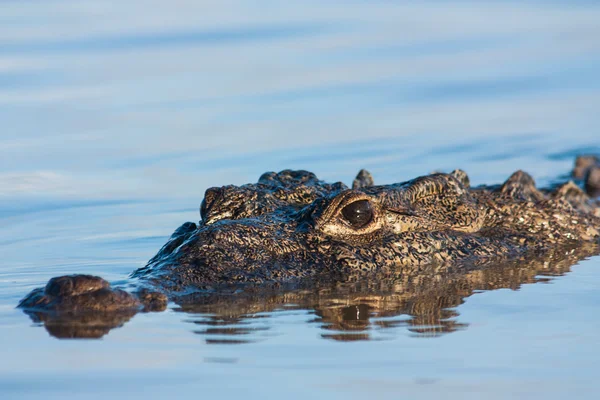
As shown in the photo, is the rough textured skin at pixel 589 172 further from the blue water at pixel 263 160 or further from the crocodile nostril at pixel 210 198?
the crocodile nostril at pixel 210 198

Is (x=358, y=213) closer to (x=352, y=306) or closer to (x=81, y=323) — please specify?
(x=352, y=306)

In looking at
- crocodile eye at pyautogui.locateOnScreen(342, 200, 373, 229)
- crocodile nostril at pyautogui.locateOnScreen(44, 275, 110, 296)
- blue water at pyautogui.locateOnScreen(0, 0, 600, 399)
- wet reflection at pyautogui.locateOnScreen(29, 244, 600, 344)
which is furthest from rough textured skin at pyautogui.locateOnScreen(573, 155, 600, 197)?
crocodile nostril at pyautogui.locateOnScreen(44, 275, 110, 296)

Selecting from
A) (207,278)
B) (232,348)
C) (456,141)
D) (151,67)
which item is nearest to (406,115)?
(456,141)

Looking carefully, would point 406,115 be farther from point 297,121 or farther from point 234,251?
point 234,251

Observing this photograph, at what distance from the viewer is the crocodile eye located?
9109 mm

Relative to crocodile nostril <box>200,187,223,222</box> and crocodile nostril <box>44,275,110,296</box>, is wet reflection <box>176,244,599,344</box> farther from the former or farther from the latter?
crocodile nostril <box>200,187,223,222</box>

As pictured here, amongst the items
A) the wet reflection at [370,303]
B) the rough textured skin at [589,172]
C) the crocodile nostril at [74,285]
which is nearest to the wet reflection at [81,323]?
the crocodile nostril at [74,285]

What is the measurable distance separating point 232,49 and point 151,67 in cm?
263

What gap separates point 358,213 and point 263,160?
6519mm

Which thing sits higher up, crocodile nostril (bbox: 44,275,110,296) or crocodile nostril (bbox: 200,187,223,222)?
→ crocodile nostril (bbox: 200,187,223,222)

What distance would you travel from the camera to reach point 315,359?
20.7ft

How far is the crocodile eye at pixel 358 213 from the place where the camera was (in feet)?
29.9

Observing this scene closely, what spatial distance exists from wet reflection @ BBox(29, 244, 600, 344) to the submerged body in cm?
14

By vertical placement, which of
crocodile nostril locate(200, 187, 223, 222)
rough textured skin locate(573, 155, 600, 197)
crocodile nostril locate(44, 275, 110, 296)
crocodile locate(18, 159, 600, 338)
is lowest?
crocodile nostril locate(44, 275, 110, 296)
